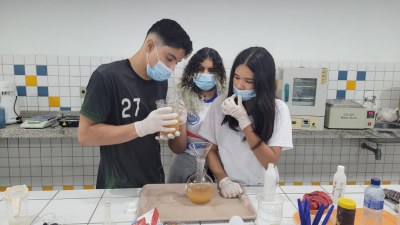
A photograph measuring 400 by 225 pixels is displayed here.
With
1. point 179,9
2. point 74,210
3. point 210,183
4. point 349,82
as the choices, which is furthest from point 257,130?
point 349,82

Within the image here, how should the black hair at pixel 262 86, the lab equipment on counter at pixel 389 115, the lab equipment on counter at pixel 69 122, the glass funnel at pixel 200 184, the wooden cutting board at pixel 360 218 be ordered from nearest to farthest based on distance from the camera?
the wooden cutting board at pixel 360 218, the glass funnel at pixel 200 184, the black hair at pixel 262 86, the lab equipment on counter at pixel 69 122, the lab equipment on counter at pixel 389 115

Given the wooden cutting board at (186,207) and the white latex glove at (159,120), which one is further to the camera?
the white latex glove at (159,120)

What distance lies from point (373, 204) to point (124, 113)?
1.27 m

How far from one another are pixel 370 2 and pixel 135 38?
2.56 m

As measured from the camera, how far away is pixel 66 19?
3.39m

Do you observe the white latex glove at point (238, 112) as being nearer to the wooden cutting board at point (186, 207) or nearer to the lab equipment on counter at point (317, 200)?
the wooden cutting board at point (186, 207)

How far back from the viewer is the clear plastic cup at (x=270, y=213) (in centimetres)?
141

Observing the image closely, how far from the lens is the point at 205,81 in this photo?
2480 mm

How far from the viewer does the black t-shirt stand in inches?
68.8

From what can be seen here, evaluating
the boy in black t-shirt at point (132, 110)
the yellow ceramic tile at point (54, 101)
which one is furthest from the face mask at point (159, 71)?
the yellow ceramic tile at point (54, 101)

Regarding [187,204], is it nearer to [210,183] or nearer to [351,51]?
[210,183]

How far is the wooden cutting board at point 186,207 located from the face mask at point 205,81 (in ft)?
3.13

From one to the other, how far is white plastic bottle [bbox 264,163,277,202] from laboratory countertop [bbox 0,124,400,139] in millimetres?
1806

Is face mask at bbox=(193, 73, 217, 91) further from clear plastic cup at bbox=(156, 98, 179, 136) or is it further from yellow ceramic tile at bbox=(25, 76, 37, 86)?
yellow ceramic tile at bbox=(25, 76, 37, 86)
